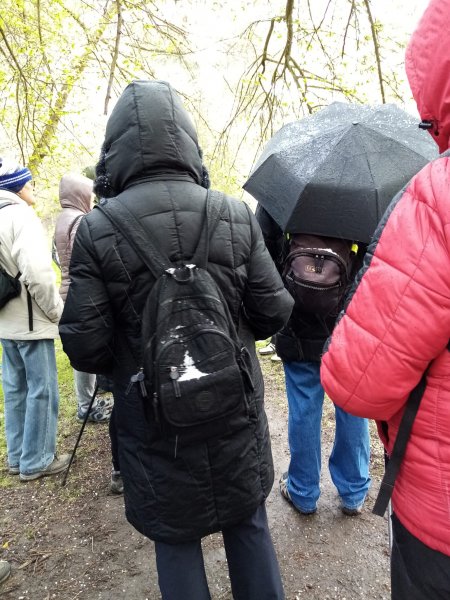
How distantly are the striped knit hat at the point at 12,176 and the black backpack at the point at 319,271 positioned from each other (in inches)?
77.0

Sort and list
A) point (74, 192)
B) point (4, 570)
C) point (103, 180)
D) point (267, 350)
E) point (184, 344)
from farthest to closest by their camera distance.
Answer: point (267, 350)
point (74, 192)
point (4, 570)
point (103, 180)
point (184, 344)

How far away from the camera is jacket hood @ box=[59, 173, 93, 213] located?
11.8ft

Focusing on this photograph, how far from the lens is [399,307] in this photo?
1.01m

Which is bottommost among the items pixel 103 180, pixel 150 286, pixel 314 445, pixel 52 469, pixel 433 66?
pixel 52 469

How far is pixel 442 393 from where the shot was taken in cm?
104

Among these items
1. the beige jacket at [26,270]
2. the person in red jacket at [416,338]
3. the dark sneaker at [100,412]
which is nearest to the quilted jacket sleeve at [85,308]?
the person in red jacket at [416,338]

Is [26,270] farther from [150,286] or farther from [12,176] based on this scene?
[150,286]

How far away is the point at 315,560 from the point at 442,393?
1.60m

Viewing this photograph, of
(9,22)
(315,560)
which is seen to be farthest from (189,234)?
(9,22)

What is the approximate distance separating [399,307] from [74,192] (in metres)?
3.21

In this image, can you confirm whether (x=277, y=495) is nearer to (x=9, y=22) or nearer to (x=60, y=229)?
(x=60, y=229)

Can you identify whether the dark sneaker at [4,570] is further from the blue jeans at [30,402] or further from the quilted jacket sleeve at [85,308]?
the quilted jacket sleeve at [85,308]

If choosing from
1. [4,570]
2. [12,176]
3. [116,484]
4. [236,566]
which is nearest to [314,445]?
[236,566]

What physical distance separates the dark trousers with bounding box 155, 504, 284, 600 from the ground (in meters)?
0.44
